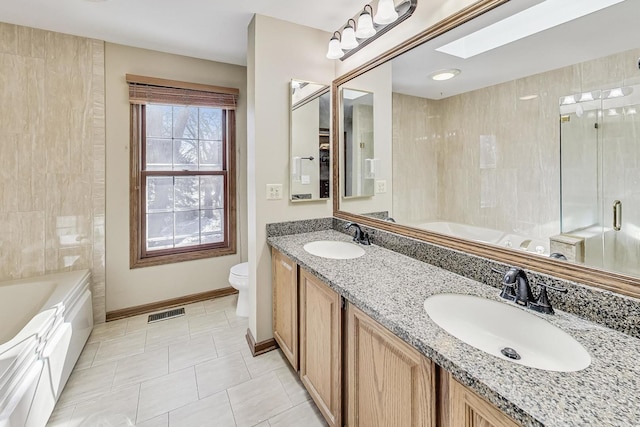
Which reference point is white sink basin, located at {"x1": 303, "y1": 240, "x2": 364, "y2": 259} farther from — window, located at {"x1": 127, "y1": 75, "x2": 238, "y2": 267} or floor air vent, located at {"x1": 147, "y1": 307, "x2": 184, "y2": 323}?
floor air vent, located at {"x1": 147, "y1": 307, "x2": 184, "y2": 323}

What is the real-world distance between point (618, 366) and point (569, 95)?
859 mm

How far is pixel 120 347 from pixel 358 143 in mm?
2362

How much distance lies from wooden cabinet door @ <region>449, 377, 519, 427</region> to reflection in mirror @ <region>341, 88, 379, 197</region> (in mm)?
1406

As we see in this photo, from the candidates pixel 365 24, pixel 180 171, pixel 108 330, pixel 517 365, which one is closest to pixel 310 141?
pixel 365 24

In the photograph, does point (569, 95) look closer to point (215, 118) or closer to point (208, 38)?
point (208, 38)

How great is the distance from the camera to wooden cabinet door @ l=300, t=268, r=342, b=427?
1.30 m

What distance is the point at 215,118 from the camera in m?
2.96

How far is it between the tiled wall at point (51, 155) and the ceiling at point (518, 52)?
2.49 metres

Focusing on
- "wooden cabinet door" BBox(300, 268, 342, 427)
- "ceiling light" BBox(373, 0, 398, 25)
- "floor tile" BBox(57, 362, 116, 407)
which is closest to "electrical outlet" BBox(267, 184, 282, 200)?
"wooden cabinet door" BBox(300, 268, 342, 427)

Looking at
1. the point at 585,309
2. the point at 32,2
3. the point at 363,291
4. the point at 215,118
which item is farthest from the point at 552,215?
the point at 32,2

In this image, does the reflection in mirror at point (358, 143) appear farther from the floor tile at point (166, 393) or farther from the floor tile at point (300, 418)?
the floor tile at point (166, 393)

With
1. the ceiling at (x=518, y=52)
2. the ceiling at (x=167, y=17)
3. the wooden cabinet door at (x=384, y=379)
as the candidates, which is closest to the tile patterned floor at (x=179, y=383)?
the wooden cabinet door at (x=384, y=379)

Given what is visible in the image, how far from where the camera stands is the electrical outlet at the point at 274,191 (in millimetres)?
2035

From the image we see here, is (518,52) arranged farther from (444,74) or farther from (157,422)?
(157,422)
